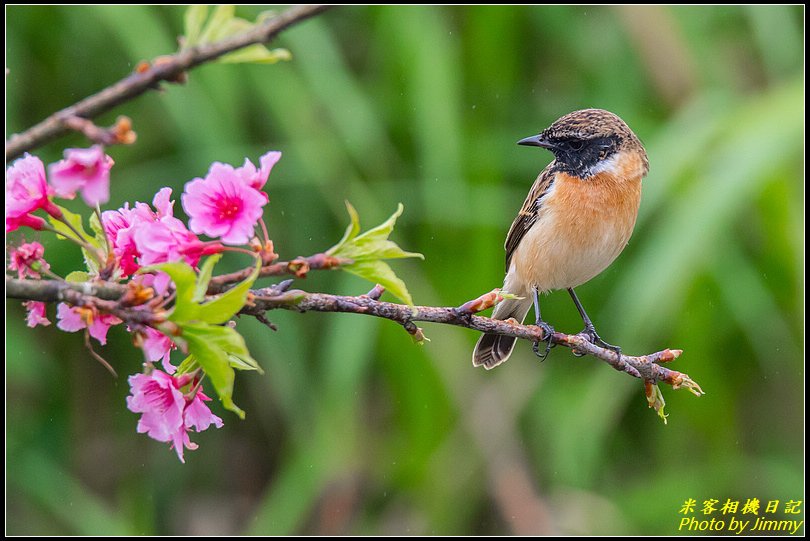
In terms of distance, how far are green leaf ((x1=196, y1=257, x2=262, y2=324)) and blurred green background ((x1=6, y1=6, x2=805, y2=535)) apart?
311 cm

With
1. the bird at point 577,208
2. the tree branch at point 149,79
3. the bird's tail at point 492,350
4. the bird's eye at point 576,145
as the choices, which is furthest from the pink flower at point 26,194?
the bird's tail at point 492,350

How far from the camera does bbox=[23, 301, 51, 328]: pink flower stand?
1711 mm

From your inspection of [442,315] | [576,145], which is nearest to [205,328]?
[442,315]

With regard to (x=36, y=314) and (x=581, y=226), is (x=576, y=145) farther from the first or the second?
(x=36, y=314)

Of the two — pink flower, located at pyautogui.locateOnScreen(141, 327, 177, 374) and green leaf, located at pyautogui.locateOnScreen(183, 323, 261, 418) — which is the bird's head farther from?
green leaf, located at pyautogui.locateOnScreen(183, 323, 261, 418)

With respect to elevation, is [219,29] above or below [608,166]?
above

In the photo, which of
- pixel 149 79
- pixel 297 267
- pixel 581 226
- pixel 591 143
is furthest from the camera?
pixel 581 226

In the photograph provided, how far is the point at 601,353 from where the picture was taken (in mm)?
2127

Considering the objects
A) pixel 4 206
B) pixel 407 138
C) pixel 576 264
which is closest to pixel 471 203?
pixel 407 138

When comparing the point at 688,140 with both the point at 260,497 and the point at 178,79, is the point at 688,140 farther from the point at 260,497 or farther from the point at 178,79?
the point at 178,79

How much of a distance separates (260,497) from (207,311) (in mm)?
4201

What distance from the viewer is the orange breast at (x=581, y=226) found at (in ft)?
12.1

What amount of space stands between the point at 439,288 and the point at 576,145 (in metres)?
A: 1.46

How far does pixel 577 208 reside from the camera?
376 centimetres
